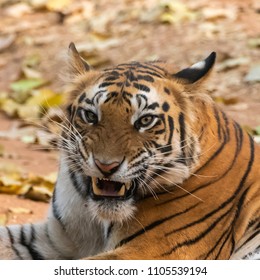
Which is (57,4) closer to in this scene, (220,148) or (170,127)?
(220,148)

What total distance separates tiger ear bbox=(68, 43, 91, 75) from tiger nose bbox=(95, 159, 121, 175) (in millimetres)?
552

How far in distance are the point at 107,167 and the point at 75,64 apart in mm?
624

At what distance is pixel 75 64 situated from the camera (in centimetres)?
363

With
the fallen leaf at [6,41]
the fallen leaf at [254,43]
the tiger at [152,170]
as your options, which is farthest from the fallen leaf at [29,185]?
the fallen leaf at [6,41]

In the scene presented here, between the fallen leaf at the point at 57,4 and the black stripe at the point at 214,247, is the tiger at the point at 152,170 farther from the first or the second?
the fallen leaf at the point at 57,4

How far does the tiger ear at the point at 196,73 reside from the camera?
346 centimetres

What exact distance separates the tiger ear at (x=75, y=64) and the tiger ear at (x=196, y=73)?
0.37 m

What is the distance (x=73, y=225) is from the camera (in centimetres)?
365

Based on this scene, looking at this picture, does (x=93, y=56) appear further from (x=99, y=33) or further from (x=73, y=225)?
(x=73, y=225)

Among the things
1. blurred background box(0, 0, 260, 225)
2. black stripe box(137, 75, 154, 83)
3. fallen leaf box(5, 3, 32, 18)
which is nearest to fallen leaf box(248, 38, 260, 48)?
blurred background box(0, 0, 260, 225)

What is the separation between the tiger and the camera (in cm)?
330

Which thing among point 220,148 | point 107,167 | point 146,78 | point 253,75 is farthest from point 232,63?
point 107,167
